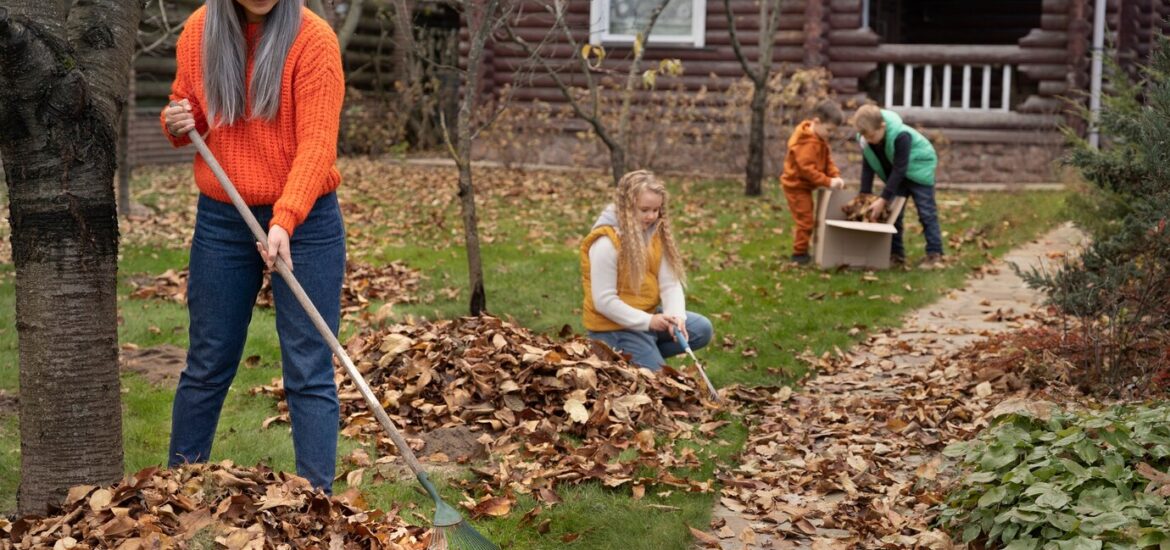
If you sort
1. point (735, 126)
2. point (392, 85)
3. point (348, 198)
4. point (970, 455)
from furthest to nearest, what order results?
point (392, 85) < point (735, 126) < point (348, 198) < point (970, 455)

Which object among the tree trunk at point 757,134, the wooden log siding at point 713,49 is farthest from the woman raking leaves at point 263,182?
the wooden log siding at point 713,49

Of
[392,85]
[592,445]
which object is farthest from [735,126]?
[592,445]

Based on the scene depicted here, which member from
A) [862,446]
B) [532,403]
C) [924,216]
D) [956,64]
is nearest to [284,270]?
[532,403]

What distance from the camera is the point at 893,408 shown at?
20.6ft

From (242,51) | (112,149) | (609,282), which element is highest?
(242,51)

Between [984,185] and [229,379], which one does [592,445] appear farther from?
[984,185]

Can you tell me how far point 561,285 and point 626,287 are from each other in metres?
2.82

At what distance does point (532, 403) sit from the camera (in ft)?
18.7

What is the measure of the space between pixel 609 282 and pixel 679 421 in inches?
33.8

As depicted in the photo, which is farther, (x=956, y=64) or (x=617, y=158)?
(x=956, y=64)

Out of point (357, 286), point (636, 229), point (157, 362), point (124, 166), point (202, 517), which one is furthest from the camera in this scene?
point (124, 166)

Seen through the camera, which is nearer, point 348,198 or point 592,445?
point 592,445

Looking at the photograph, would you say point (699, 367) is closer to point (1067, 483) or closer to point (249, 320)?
point (1067, 483)

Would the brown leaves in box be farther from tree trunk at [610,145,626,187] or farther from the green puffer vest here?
tree trunk at [610,145,626,187]
